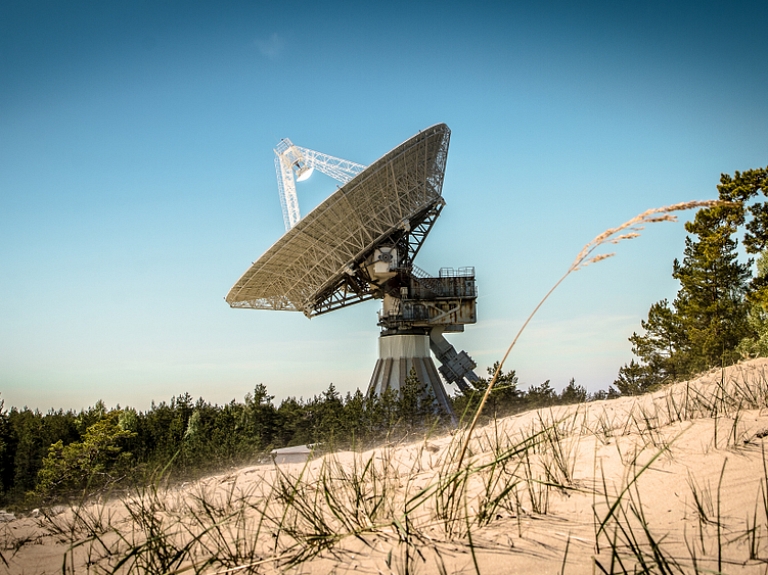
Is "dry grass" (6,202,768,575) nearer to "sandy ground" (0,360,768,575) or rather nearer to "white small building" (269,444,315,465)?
"sandy ground" (0,360,768,575)

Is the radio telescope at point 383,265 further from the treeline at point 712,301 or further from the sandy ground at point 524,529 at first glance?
the sandy ground at point 524,529

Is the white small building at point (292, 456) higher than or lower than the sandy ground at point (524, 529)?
lower

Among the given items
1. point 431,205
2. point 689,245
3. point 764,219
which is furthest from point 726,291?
point 431,205

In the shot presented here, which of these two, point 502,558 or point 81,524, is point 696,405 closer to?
point 502,558

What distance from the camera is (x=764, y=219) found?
2153 centimetres

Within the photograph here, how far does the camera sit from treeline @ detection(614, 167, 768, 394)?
22144 mm

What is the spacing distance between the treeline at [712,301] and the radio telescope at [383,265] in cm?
860

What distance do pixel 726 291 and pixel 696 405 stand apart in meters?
26.0

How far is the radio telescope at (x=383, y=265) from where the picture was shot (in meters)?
21.6

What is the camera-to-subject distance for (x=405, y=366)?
84.4ft

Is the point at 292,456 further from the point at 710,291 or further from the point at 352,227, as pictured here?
the point at 710,291

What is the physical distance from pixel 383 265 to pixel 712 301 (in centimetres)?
1706

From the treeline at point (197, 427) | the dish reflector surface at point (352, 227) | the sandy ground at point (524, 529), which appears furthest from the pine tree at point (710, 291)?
the sandy ground at point (524, 529)

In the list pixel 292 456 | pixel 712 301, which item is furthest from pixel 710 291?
pixel 292 456
